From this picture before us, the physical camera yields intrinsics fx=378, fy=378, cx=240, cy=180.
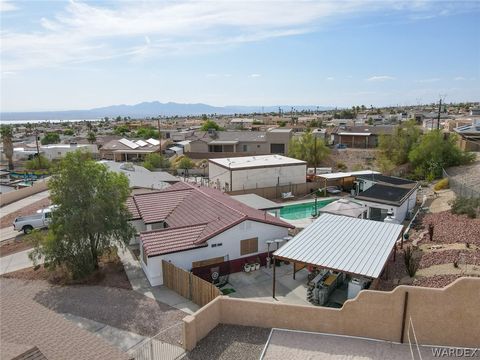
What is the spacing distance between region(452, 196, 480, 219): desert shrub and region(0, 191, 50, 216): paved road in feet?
131

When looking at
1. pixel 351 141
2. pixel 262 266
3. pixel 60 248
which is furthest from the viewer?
pixel 351 141

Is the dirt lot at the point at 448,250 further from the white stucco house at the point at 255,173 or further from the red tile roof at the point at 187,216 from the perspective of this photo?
the white stucco house at the point at 255,173

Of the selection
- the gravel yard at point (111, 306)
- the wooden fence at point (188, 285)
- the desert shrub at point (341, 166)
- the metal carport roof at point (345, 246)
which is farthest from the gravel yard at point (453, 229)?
the desert shrub at point (341, 166)

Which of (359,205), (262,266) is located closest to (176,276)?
(262,266)

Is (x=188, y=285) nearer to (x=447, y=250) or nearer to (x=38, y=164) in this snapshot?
(x=447, y=250)

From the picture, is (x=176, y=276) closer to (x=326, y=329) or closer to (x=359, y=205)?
(x=326, y=329)

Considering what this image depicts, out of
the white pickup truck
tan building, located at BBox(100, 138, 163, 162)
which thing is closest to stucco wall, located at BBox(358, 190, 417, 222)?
the white pickup truck

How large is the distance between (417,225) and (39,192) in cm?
4126

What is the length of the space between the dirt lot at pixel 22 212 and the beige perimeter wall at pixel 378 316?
26764mm

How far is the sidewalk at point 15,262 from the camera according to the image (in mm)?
22766

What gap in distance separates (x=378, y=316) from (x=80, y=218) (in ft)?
49.7

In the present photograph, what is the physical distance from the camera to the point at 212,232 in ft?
67.2

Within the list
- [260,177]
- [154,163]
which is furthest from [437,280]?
[154,163]

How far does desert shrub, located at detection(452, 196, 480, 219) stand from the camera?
2531 centimetres
